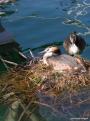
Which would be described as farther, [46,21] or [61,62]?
[46,21]

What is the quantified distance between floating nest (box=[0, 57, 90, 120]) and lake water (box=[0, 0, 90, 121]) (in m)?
1.87

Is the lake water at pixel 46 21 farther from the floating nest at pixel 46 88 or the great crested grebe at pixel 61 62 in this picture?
the floating nest at pixel 46 88

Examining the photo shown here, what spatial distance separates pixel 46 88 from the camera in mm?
6508

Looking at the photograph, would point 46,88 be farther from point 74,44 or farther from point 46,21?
point 46,21

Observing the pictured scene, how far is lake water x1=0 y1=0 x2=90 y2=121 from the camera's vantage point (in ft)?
31.0

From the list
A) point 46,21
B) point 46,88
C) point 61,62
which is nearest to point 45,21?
point 46,21

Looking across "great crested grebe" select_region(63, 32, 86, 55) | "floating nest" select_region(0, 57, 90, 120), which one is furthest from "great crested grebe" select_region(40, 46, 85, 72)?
"great crested grebe" select_region(63, 32, 86, 55)

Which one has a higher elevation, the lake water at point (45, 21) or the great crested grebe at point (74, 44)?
the great crested grebe at point (74, 44)

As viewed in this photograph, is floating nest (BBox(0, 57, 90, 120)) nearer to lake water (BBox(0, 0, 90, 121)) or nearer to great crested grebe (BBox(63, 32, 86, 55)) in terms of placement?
great crested grebe (BBox(63, 32, 86, 55))

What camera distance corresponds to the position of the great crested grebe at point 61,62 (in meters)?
6.74

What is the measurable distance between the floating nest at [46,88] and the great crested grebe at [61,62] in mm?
89

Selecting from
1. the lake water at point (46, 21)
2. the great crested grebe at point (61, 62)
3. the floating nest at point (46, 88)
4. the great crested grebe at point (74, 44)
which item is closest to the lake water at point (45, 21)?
the lake water at point (46, 21)

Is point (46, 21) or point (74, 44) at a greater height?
point (74, 44)

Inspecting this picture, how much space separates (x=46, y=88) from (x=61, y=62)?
0.53 m
